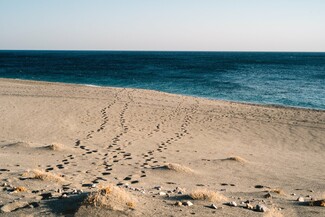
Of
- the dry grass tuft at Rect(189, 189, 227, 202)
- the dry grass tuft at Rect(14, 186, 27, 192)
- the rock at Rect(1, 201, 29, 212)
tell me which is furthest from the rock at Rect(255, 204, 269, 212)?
the dry grass tuft at Rect(14, 186, 27, 192)

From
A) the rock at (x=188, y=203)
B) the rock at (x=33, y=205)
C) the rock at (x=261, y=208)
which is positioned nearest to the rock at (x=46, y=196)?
the rock at (x=33, y=205)

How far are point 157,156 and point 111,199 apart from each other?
18.9ft

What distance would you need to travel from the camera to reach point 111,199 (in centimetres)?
544

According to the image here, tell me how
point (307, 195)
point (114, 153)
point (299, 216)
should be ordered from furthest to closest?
point (114, 153)
point (307, 195)
point (299, 216)

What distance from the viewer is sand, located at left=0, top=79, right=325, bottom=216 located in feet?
19.4

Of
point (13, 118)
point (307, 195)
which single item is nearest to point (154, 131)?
point (13, 118)

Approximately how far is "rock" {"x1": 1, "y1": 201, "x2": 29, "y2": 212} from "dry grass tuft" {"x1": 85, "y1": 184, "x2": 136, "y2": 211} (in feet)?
3.79

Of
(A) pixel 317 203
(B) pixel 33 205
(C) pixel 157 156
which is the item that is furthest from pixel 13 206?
(C) pixel 157 156

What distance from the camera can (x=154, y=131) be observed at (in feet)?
50.1

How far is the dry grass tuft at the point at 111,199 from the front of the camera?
532cm

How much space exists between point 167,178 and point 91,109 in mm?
12060

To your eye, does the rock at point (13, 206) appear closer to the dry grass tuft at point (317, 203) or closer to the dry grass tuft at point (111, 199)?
the dry grass tuft at point (111, 199)

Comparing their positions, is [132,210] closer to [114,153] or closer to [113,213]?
[113,213]

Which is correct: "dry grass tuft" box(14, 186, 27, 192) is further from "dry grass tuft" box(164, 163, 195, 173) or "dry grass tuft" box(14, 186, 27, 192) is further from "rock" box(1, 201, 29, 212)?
"dry grass tuft" box(164, 163, 195, 173)
